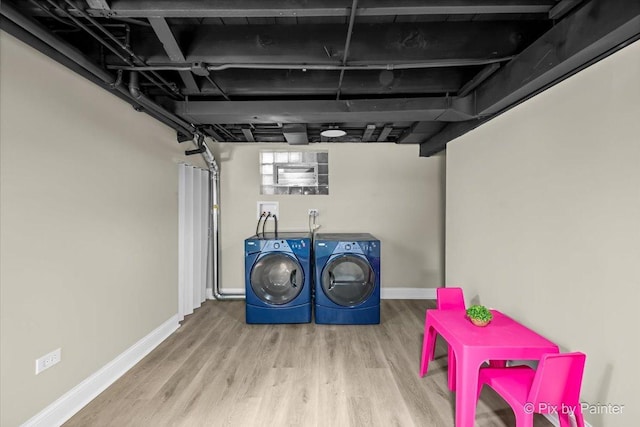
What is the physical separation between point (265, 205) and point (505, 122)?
3.04 m

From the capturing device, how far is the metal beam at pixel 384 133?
3507 mm

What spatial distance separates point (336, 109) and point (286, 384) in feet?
7.54

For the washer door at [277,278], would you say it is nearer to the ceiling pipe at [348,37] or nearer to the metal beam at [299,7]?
the ceiling pipe at [348,37]

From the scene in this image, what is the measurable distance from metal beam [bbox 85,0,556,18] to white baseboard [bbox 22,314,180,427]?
2.25 m

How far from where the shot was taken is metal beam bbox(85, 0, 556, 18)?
1412mm

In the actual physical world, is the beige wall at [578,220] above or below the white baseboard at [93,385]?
above

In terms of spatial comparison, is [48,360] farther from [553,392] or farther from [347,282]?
[553,392]

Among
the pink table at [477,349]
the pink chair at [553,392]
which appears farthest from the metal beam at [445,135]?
the pink chair at [553,392]

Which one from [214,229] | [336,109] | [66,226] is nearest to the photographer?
[66,226]

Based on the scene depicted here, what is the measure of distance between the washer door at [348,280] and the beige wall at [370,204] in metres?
0.96

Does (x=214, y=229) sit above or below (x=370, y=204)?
below

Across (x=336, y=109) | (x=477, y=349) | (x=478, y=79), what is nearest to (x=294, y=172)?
(x=336, y=109)

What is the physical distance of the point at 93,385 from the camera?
2.06m

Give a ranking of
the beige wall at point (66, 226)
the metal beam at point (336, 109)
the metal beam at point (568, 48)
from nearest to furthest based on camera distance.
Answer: the metal beam at point (568, 48) → the beige wall at point (66, 226) → the metal beam at point (336, 109)
